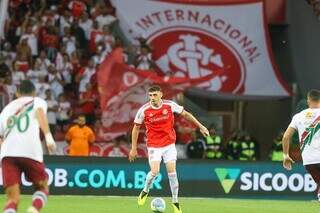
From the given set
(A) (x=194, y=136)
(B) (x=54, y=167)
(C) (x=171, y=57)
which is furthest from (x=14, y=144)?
(C) (x=171, y=57)

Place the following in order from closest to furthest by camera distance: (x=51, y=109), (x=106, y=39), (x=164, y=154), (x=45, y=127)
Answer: (x=45, y=127)
(x=164, y=154)
(x=51, y=109)
(x=106, y=39)

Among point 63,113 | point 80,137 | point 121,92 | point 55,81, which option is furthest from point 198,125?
point 55,81

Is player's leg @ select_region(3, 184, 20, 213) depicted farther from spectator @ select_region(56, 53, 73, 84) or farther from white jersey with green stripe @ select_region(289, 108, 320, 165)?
spectator @ select_region(56, 53, 73, 84)

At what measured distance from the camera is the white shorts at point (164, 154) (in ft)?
53.8

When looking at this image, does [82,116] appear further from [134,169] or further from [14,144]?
[14,144]

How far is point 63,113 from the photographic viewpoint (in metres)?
23.0

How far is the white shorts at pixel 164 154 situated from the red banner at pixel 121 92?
677 centimetres

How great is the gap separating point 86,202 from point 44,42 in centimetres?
682

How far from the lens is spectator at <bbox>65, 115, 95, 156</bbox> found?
71.6 ft

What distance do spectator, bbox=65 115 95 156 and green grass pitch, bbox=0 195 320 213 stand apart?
2046 millimetres

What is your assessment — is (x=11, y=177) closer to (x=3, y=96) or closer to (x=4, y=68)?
(x=3, y=96)

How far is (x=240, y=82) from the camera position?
25.2 metres

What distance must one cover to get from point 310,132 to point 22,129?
446 centimetres

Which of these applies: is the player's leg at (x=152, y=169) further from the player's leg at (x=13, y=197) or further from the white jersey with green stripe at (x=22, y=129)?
the player's leg at (x=13, y=197)
